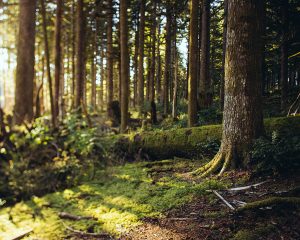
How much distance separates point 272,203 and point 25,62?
22.5 ft

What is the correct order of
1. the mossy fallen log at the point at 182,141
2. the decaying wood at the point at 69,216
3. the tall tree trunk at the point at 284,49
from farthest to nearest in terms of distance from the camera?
the tall tree trunk at the point at 284,49, the mossy fallen log at the point at 182,141, the decaying wood at the point at 69,216

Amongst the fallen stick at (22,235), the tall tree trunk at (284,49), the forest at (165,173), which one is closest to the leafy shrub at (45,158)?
the forest at (165,173)

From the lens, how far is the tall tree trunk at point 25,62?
7703 millimetres

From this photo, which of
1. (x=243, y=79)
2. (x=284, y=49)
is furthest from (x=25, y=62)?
(x=284, y=49)

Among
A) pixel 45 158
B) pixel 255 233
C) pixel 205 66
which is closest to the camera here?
pixel 255 233

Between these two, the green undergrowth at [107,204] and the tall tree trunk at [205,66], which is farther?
the tall tree trunk at [205,66]

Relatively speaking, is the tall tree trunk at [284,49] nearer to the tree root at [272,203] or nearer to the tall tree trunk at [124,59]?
the tall tree trunk at [124,59]

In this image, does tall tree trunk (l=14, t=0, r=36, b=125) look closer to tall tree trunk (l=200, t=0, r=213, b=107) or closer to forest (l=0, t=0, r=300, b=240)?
forest (l=0, t=0, r=300, b=240)

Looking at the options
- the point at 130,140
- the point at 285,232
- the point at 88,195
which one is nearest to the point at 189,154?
the point at 130,140

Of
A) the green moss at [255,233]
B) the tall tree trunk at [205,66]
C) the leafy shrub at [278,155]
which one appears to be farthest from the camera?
the tall tree trunk at [205,66]

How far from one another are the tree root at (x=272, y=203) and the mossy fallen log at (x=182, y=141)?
332cm

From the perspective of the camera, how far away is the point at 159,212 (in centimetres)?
543

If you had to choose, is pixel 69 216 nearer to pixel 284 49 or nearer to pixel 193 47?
pixel 193 47

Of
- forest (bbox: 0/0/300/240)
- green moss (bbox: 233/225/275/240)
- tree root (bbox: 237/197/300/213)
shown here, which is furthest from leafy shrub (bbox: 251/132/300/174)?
green moss (bbox: 233/225/275/240)
